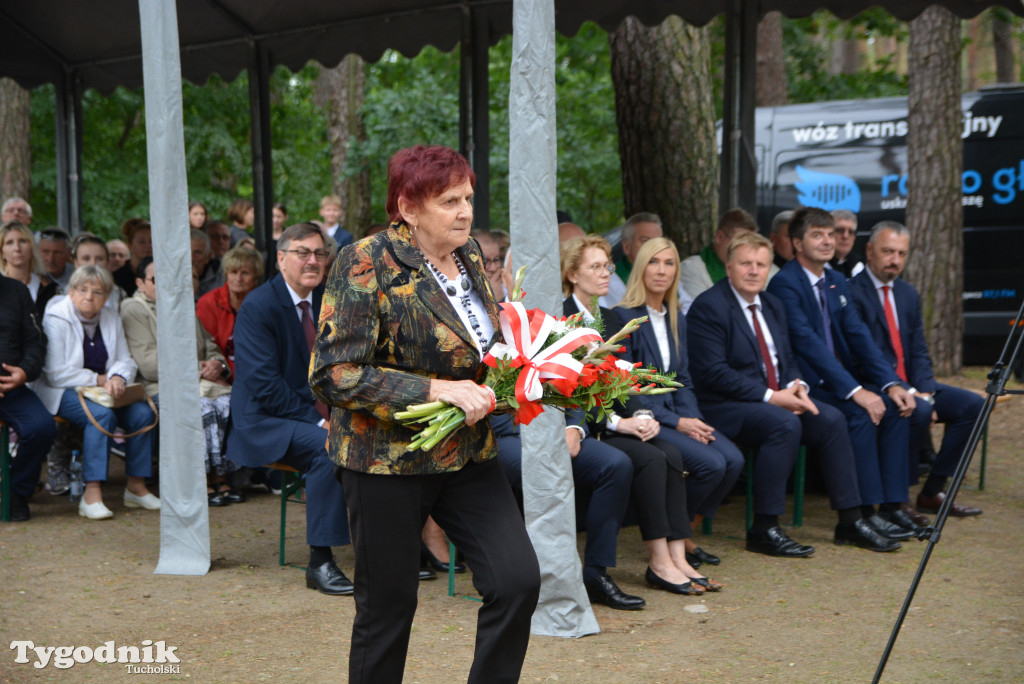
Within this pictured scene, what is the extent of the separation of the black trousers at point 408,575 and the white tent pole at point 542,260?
1391 millimetres

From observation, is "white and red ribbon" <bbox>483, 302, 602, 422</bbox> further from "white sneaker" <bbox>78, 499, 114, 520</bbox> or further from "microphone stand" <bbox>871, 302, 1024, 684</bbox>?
"white sneaker" <bbox>78, 499, 114, 520</bbox>

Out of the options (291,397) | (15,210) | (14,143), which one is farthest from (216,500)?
(14,143)

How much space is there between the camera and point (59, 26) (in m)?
8.91

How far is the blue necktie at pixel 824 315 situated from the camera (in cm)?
654

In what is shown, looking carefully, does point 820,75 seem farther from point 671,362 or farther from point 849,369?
point 671,362

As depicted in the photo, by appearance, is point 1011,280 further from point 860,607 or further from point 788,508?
point 860,607

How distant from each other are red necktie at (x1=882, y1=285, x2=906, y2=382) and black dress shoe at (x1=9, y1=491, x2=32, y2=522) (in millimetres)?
5282

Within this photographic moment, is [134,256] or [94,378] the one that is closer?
[94,378]

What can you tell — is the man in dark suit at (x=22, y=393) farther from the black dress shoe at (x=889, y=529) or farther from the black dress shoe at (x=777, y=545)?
→ the black dress shoe at (x=889, y=529)

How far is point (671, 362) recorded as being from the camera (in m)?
5.65

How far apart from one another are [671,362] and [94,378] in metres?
3.47

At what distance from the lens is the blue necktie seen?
6535mm

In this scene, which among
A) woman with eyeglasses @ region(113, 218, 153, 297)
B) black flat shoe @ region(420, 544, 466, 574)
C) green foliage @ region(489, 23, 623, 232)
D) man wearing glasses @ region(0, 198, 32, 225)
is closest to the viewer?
black flat shoe @ region(420, 544, 466, 574)

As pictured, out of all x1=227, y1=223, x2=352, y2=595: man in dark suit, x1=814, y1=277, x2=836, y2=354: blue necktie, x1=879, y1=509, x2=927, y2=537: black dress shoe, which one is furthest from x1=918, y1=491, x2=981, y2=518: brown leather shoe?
x1=227, y1=223, x2=352, y2=595: man in dark suit
